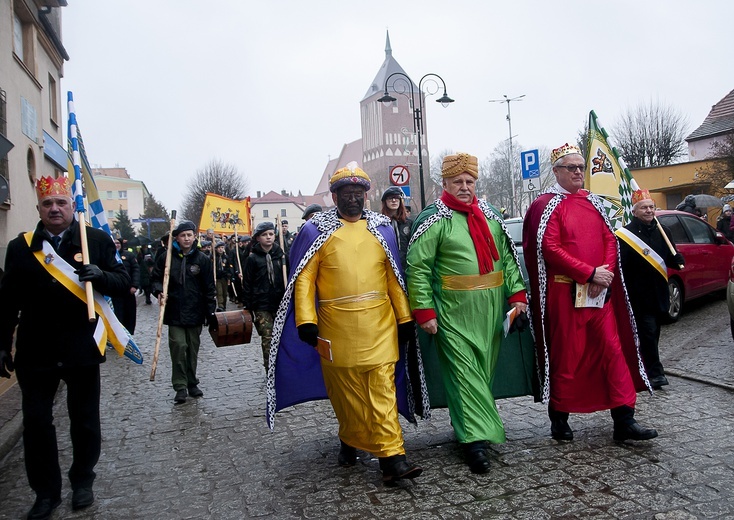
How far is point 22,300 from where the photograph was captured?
4.34 metres

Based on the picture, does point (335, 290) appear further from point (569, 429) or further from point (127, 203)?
point (127, 203)

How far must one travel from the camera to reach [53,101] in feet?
57.6

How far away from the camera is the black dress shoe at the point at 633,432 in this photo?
16.1 ft

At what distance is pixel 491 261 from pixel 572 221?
0.79 metres

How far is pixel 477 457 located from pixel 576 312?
133 centimetres

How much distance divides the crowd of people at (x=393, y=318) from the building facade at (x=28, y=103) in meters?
7.06

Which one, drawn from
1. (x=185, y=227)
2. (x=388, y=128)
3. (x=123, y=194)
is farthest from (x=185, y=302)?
(x=123, y=194)

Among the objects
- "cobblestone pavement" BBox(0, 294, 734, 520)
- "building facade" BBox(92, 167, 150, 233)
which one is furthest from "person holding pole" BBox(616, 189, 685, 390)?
"building facade" BBox(92, 167, 150, 233)

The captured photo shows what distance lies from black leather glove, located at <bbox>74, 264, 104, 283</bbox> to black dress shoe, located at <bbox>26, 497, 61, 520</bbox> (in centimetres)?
137

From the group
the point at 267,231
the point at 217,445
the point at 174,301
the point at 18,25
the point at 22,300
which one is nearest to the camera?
the point at 22,300

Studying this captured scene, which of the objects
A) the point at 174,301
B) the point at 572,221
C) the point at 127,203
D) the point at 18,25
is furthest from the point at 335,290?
the point at 127,203

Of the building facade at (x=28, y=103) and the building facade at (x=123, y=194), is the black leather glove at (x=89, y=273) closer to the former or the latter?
the building facade at (x=28, y=103)

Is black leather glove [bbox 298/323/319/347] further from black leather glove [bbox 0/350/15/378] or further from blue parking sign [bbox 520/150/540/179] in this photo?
blue parking sign [bbox 520/150/540/179]

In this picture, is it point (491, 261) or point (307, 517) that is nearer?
point (307, 517)
